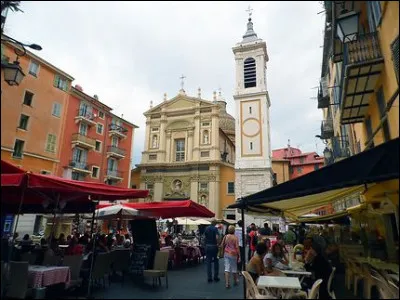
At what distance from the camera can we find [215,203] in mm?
32406

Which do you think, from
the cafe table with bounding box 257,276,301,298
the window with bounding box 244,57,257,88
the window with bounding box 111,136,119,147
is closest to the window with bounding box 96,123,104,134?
the window with bounding box 111,136,119,147

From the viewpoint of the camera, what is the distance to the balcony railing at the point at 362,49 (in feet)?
20.6

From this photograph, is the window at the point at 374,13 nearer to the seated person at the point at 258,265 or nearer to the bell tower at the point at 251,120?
the seated person at the point at 258,265

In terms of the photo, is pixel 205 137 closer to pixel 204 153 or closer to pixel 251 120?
pixel 204 153

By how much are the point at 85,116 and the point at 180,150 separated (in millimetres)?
14186

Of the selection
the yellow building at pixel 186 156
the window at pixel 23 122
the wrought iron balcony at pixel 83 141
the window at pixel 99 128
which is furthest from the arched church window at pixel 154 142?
the window at pixel 23 122

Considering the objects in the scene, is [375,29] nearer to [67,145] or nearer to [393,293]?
[393,293]

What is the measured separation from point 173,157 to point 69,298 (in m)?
30.9

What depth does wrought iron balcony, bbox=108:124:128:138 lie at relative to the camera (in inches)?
1185

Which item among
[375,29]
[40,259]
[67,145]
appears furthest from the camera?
[67,145]

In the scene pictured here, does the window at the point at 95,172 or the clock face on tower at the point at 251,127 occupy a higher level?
the clock face on tower at the point at 251,127

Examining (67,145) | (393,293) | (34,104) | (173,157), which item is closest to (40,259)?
(34,104)

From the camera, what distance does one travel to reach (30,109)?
15.0 ft

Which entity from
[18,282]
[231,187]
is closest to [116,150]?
[231,187]
